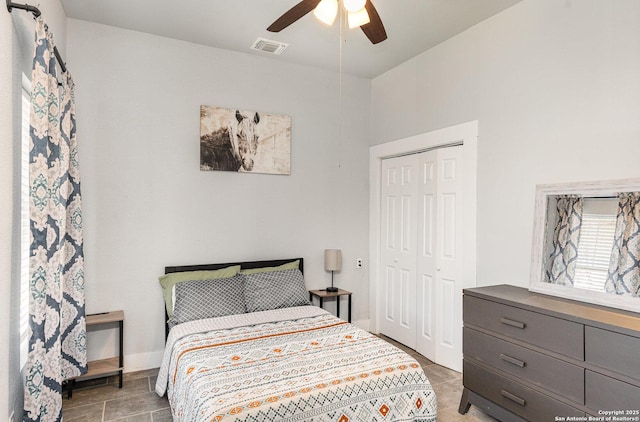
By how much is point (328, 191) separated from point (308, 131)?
28.1 inches

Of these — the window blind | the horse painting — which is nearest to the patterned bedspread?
the window blind

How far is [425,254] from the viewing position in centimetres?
371

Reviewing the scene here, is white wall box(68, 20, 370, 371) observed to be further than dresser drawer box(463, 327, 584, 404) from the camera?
Yes

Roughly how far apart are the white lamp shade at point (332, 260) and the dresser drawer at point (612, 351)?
8.00ft

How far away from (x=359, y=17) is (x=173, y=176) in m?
2.29

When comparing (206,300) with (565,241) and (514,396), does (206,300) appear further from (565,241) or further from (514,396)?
(565,241)

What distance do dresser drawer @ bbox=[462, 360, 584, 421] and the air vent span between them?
10.4ft

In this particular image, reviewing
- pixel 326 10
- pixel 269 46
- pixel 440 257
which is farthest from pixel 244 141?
pixel 440 257

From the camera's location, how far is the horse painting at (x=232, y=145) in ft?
11.8

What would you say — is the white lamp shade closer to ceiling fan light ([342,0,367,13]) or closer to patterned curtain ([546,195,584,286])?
patterned curtain ([546,195,584,286])

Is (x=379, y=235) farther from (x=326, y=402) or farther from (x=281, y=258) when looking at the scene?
(x=326, y=402)

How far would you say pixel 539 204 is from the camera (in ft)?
8.54

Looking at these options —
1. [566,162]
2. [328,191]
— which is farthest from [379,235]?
[566,162]

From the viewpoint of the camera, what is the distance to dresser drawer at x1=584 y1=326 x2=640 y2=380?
1758 millimetres
